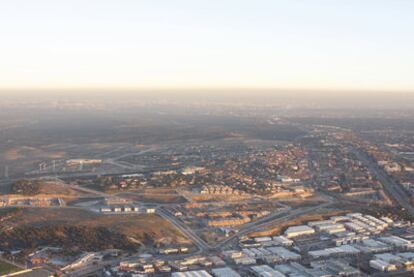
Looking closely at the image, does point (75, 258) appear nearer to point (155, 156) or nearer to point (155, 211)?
point (155, 211)

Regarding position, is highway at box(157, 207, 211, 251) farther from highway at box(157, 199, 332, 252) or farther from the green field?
the green field

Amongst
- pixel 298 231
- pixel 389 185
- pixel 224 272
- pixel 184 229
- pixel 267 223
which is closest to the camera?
pixel 224 272

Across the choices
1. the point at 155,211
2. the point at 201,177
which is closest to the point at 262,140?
the point at 201,177

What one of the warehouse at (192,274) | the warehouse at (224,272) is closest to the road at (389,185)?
the warehouse at (224,272)

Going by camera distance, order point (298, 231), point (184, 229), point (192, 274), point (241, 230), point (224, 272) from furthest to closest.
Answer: point (241, 230) → point (184, 229) → point (298, 231) → point (224, 272) → point (192, 274)

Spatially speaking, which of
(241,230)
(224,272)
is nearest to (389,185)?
(241,230)

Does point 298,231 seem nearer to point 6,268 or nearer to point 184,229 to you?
point 184,229

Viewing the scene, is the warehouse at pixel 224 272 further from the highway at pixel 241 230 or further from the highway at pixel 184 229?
the highway at pixel 184 229

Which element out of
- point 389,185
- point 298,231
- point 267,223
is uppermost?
point 298,231
